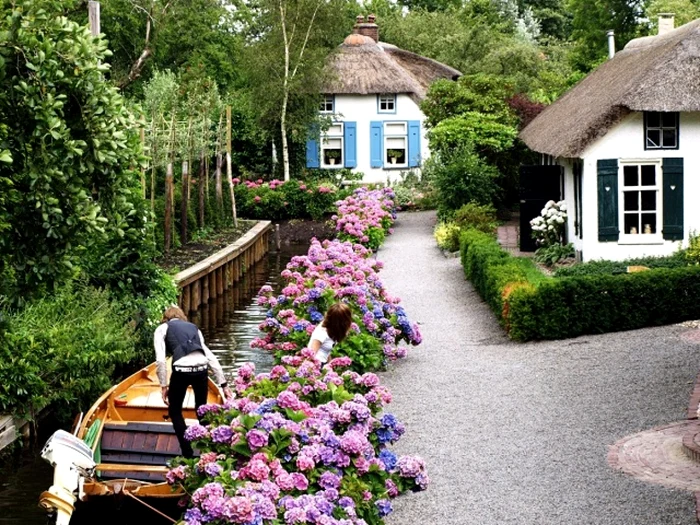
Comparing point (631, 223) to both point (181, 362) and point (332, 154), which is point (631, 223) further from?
point (332, 154)

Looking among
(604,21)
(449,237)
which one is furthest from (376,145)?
(449,237)

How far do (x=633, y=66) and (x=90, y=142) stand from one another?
18121mm

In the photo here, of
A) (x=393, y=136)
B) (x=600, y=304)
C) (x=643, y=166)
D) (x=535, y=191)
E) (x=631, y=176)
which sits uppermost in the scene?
(x=393, y=136)

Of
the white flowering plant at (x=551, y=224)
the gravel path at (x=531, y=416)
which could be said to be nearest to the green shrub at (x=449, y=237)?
the white flowering plant at (x=551, y=224)

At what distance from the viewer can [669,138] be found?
24062mm

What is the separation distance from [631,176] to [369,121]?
2394cm

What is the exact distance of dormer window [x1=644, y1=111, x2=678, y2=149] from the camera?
23953 mm

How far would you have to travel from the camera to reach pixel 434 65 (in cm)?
5344

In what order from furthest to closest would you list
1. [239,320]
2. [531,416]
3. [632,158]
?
[239,320] < [632,158] < [531,416]

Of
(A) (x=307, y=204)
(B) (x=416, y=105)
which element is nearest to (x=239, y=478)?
(A) (x=307, y=204)

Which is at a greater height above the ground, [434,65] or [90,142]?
[434,65]

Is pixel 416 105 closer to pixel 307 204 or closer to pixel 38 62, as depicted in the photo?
pixel 307 204

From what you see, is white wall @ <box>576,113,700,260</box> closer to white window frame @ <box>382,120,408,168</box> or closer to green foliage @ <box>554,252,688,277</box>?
green foliage @ <box>554,252,688,277</box>

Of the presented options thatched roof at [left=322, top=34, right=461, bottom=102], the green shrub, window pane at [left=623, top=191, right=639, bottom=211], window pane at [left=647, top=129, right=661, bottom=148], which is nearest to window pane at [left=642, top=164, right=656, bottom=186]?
window pane at [left=623, top=191, right=639, bottom=211]
